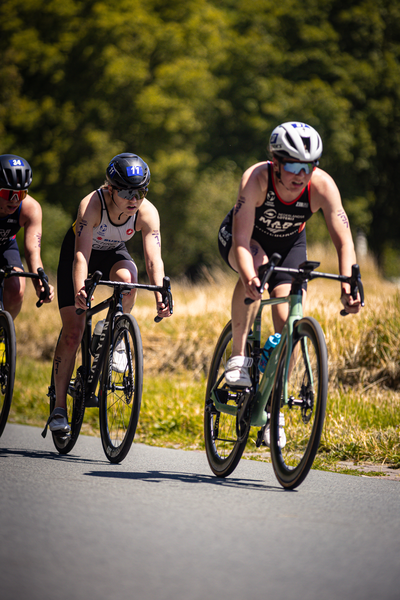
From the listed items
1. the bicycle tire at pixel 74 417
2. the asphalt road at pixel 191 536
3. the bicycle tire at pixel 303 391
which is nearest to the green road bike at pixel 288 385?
the bicycle tire at pixel 303 391

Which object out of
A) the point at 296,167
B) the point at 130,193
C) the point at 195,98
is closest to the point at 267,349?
the point at 296,167

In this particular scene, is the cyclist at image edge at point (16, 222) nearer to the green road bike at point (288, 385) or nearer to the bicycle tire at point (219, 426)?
the bicycle tire at point (219, 426)

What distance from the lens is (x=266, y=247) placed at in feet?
17.7

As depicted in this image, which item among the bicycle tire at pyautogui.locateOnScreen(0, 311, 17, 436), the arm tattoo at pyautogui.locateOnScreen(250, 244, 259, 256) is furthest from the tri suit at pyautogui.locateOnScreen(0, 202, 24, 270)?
the arm tattoo at pyautogui.locateOnScreen(250, 244, 259, 256)

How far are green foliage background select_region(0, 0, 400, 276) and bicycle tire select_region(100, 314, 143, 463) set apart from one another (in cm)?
2222

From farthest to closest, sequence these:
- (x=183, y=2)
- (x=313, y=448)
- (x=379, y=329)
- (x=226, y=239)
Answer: (x=183, y=2) → (x=379, y=329) → (x=226, y=239) → (x=313, y=448)

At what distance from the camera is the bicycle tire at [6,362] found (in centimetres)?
609

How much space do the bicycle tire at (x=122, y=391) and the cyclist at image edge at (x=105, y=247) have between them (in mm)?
443

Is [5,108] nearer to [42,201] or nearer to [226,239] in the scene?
[42,201]

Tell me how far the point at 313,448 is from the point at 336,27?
3847cm

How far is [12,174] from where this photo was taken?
654 cm

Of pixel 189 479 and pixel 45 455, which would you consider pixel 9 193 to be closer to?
pixel 45 455

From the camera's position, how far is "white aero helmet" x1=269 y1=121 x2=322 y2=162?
4.88m

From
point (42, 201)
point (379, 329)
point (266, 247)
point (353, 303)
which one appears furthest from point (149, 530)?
point (42, 201)
